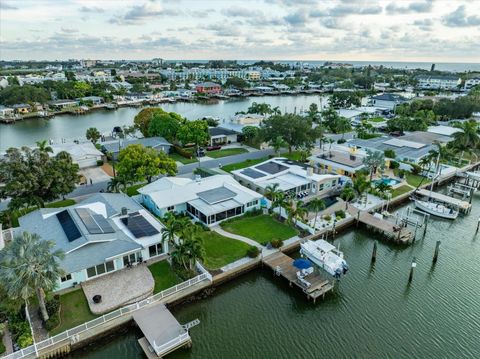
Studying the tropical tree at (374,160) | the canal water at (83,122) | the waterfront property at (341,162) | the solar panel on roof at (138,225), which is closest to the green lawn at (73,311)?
the solar panel on roof at (138,225)

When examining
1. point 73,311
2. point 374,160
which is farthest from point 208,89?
point 73,311

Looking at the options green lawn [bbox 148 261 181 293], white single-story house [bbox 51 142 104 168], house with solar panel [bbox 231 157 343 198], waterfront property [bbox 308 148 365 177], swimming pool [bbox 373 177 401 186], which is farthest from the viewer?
white single-story house [bbox 51 142 104 168]

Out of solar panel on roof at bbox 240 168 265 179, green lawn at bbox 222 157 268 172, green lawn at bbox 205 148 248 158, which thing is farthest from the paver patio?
green lawn at bbox 205 148 248 158

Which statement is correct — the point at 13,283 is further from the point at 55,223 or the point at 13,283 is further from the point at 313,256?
the point at 313,256

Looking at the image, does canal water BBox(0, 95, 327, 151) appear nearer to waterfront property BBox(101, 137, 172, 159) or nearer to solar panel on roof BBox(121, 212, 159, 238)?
waterfront property BBox(101, 137, 172, 159)

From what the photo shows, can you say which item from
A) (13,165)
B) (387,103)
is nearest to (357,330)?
(13,165)

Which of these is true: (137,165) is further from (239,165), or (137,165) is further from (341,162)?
(341,162)
